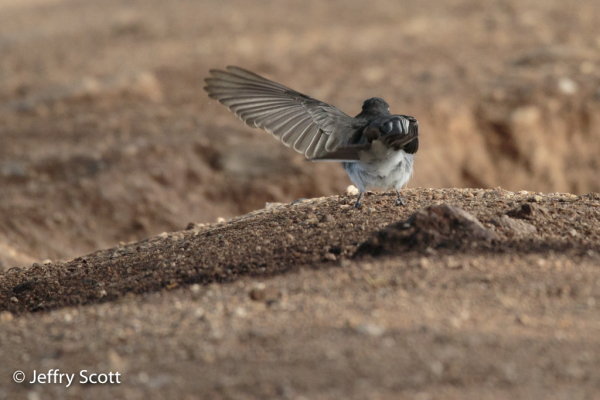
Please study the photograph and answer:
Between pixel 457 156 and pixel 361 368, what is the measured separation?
799 cm

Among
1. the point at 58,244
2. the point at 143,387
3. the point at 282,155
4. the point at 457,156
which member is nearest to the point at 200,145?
the point at 282,155

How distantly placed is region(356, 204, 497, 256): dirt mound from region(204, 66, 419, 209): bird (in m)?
0.85

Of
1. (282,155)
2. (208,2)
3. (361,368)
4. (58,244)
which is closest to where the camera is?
(361,368)

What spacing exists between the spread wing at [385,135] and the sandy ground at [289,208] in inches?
17.7

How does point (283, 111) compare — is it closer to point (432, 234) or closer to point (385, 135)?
point (385, 135)

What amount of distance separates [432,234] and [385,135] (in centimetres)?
88

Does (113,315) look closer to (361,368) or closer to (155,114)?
(361,368)

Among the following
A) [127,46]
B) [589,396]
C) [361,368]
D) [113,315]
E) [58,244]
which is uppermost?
[127,46]

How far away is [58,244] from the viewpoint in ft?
27.3

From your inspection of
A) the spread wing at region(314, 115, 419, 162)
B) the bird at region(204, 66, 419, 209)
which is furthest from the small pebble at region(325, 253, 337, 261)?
the bird at region(204, 66, 419, 209)

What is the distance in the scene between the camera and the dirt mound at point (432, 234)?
3832 millimetres

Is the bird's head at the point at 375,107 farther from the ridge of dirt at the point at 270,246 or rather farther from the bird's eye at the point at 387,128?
the ridge of dirt at the point at 270,246

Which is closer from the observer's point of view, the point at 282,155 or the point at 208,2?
the point at 282,155

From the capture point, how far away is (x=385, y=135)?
4414mm
